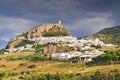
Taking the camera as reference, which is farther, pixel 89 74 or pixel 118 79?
pixel 89 74

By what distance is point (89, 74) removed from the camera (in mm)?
198625

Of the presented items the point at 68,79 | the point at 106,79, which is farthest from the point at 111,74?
the point at 68,79

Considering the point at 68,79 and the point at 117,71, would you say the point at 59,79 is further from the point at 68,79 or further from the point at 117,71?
the point at 117,71

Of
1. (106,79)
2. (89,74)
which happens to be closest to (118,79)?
(106,79)

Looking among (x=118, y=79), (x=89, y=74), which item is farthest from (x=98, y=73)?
(x=118, y=79)

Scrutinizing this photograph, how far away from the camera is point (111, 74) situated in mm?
190250

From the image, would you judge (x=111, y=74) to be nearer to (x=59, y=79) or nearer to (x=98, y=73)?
(x=98, y=73)

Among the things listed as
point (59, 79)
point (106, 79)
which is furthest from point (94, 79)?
point (59, 79)

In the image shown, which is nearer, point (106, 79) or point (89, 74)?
point (106, 79)

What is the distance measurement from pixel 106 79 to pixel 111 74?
661cm

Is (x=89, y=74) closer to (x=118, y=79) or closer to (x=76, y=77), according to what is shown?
(x=76, y=77)

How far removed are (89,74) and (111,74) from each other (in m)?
12.8

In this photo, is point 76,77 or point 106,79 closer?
point 106,79

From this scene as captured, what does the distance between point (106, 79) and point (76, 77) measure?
19460 millimetres
